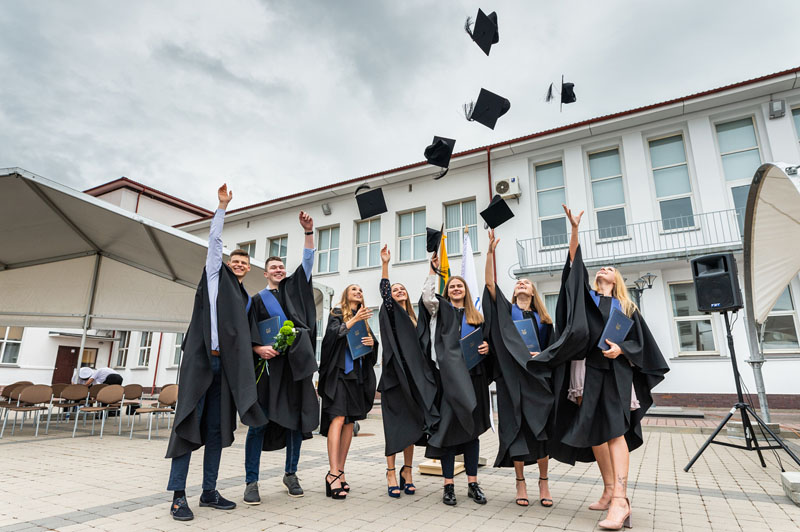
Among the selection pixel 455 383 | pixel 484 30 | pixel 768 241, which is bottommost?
pixel 455 383

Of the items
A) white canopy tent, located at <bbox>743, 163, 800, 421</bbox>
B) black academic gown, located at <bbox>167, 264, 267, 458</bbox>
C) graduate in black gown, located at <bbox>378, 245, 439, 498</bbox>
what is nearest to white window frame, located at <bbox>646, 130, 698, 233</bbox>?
white canopy tent, located at <bbox>743, 163, 800, 421</bbox>

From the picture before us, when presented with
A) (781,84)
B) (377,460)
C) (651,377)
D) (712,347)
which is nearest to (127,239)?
(377,460)

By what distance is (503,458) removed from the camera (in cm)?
373

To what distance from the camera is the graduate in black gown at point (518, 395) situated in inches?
141

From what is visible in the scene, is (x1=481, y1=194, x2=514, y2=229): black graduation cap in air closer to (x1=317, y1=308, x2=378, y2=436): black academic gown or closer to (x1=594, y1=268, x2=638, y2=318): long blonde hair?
(x1=594, y1=268, x2=638, y2=318): long blonde hair

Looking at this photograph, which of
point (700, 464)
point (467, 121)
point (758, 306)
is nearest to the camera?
point (700, 464)

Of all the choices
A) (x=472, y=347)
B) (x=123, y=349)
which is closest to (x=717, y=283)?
(x=472, y=347)

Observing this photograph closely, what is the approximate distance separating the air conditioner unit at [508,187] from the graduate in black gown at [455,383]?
471 inches

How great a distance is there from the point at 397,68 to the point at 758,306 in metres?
Answer: 7.03

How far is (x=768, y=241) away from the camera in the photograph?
6527 mm

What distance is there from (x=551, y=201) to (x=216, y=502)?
1430cm

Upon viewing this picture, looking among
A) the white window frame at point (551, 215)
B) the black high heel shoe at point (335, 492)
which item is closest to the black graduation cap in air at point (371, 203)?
the black high heel shoe at point (335, 492)

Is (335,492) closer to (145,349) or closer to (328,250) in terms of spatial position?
(328,250)

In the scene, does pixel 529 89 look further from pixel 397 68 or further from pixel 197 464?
pixel 197 464
